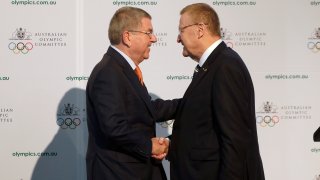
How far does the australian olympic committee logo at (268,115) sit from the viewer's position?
4543mm

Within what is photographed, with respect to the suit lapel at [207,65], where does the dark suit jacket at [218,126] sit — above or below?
below

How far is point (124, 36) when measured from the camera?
118 inches

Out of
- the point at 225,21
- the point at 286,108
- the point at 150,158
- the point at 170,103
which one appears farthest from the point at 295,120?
the point at 150,158

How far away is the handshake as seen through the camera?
289cm

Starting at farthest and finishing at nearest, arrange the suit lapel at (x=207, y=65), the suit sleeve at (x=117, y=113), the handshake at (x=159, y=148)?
1. the handshake at (x=159, y=148)
2. the suit sleeve at (x=117, y=113)
3. the suit lapel at (x=207, y=65)

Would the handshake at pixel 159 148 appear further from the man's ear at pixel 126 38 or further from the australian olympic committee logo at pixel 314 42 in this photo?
the australian olympic committee logo at pixel 314 42

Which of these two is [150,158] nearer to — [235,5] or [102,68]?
[102,68]

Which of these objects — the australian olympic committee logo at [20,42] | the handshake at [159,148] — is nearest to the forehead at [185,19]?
the handshake at [159,148]

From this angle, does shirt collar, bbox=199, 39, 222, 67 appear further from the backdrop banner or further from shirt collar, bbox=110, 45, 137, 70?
the backdrop banner

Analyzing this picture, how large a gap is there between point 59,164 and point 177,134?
1908 millimetres

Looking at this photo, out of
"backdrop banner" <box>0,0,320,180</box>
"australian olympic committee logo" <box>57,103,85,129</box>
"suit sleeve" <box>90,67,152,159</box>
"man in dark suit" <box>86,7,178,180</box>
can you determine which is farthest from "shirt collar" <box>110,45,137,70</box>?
"australian olympic committee logo" <box>57,103,85,129</box>

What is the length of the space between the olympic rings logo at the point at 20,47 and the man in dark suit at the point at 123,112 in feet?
5.16

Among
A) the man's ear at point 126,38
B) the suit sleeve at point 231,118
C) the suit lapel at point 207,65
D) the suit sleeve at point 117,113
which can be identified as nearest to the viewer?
the suit sleeve at point 231,118

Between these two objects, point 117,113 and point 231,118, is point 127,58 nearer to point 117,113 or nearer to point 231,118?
point 117,113
